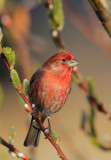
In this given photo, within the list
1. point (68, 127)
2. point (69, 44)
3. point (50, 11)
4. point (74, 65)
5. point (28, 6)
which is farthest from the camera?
point (69, 44)

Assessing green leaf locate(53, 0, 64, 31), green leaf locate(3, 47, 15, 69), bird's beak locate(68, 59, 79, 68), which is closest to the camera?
green leaf locate(3, 47, 15, 69)

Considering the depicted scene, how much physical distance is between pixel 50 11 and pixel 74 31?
6383 mm

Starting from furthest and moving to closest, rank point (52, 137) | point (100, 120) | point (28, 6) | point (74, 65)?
point (100, 120)
point (28, 6)
point (74, 65)
point (52, 137)

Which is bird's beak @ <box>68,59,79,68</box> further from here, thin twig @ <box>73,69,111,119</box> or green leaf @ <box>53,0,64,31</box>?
green leaf @ <box>53,0,64,31</box>

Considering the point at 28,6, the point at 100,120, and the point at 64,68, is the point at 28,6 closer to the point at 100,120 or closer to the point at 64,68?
the point at 64,68

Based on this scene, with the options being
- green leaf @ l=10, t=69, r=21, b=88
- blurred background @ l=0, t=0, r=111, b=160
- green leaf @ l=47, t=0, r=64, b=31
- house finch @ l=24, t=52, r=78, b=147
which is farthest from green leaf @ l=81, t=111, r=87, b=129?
green leaf @ l=10, t=69, r=21, b=88

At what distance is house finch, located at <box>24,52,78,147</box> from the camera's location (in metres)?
2.71

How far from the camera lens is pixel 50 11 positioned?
7.35 ft

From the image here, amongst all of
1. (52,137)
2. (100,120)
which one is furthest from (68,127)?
(100,120)

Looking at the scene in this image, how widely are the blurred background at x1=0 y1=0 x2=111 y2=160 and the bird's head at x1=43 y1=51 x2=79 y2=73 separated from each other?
0.37ft

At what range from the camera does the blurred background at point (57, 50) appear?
2.80 metres

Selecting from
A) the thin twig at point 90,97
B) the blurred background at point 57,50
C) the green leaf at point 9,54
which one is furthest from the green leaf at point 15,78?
the thin twig at point 90,97

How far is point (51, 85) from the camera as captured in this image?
2.74 m

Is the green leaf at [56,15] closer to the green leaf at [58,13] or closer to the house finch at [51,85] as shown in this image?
the green leaf at [58,13]
